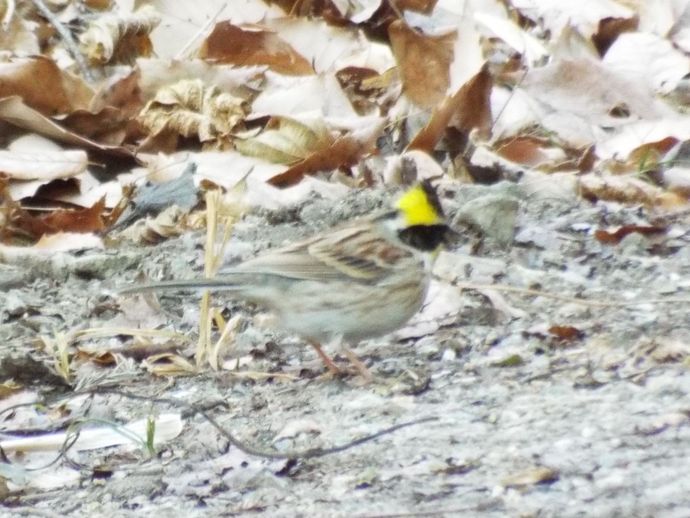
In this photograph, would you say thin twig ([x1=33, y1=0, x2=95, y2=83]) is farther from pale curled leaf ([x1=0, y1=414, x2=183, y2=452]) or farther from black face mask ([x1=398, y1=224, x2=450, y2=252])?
pale curled leaf ([x1=0, y1=414, x2=183, y2=452])

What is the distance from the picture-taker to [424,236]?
5.20 meters

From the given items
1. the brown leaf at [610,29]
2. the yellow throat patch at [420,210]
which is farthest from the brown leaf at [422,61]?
the yellow throat patch at [420,210]

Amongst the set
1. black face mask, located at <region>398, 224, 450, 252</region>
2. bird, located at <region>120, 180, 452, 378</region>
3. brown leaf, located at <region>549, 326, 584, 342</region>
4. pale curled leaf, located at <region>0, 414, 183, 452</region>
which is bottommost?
pale curled leaf, located at <region>0, 414, 183, 452</region>

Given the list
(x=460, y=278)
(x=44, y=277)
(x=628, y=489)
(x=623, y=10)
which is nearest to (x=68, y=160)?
(x=44, y=277)

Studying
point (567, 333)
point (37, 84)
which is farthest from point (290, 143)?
point (567, 333)

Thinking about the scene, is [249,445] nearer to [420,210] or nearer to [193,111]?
[420,210]

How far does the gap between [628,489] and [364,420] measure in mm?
1069

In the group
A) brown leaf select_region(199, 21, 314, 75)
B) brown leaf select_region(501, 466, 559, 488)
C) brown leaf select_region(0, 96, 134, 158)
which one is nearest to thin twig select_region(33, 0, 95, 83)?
brown leaf select_region(199, 21, 314, 75)

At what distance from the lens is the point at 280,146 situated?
22.2ft

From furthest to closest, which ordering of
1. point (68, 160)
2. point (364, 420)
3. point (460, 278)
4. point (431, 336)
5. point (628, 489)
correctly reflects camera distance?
point (68, 160) < point (460, 278) < point (431, 336) < point (364, 420) < point (628, 489)

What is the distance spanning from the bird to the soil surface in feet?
0.50

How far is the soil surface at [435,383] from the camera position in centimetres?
340

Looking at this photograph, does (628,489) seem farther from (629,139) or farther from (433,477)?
(629,139)

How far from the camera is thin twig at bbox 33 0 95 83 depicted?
8.24m
